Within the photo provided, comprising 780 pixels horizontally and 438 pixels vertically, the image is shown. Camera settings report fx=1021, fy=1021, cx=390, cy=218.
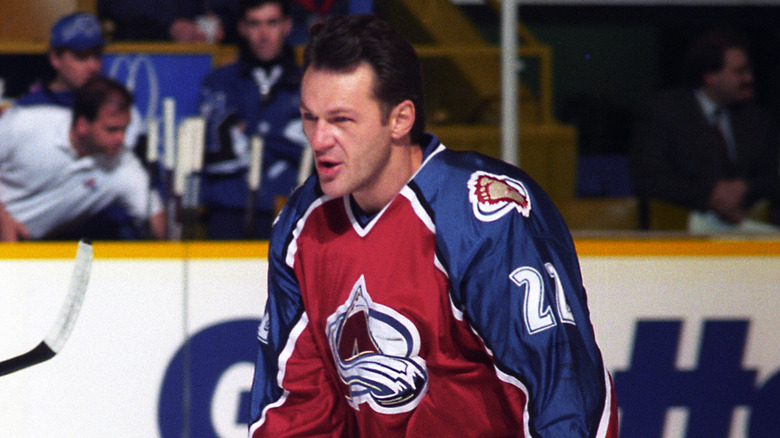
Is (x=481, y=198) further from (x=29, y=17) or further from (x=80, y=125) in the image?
(x=29, y=17)

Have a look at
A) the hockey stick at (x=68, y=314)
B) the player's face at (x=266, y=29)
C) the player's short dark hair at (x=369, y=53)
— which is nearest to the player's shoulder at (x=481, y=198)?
the player's short dark hair at (x=369, y=53)

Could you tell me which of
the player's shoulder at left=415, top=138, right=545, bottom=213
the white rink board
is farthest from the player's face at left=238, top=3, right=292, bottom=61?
the player's shoulder at left=415, top=138, right=545, bottom=213

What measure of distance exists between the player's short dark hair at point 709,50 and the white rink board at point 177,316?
0.50 metres

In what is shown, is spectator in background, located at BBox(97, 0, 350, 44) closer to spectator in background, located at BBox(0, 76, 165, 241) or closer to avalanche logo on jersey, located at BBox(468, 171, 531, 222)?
spectator in background, located at BBox(0, 76, 165, 241)

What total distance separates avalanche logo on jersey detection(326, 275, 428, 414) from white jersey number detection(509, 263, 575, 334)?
19 centimetres

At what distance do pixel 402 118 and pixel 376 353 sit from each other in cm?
37

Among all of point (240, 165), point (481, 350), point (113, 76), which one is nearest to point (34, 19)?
point (113, 76)

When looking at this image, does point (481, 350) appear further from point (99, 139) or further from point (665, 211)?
point (99, 139)

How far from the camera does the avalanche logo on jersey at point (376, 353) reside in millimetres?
1547

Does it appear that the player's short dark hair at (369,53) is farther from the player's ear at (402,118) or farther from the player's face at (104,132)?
the player's face at (104,132)

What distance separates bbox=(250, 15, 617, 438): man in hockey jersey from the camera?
1422 mm

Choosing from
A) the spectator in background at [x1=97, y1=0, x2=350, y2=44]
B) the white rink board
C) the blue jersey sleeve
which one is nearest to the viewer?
the blue jersey sleeve

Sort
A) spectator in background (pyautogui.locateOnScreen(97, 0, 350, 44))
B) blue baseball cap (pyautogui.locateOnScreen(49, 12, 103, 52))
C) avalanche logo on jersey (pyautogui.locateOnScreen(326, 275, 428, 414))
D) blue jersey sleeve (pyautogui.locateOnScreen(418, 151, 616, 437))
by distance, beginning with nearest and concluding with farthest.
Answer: blue jersey sleeve (pyautogui.locateOnScreen(418, 151, 616, 437)) → avalanche logo on jersey (pyautogui.locateOnScreen(326, 275, 428, 414)) → blue baseball cap (pyautogui.locateOnScreen(49, 12, 103, 52)) → spectator in background (pyautogui.locateOnScreen(97, 0, 350, 44))

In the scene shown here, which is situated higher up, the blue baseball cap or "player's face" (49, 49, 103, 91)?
the blue baseball cap
